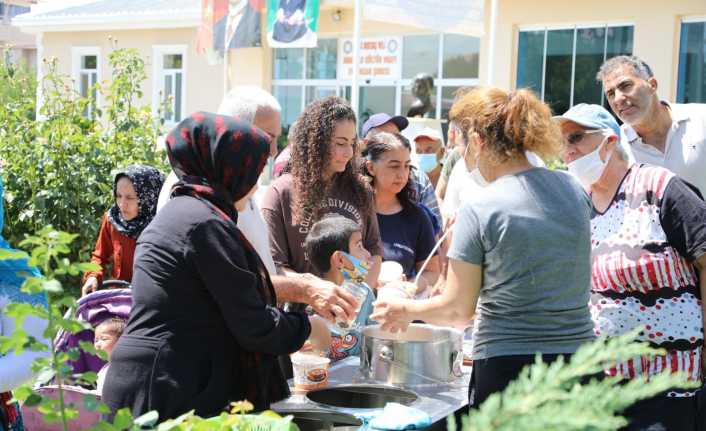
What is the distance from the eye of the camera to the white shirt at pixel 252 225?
8.86 feet

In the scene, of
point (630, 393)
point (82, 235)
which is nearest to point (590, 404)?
point (630, 393)

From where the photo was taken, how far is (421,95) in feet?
39.9

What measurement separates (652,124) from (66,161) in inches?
168

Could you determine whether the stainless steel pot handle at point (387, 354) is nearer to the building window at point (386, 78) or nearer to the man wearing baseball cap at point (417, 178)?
the man wearing baseball cap at point (417, 178)

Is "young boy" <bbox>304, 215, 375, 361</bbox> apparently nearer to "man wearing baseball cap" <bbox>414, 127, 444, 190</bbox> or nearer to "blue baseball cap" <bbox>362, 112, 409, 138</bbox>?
"blue baseball cap" <bbox>362, 112, 409, 138</bbox>

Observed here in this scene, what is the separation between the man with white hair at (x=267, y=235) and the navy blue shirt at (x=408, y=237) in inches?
45.8

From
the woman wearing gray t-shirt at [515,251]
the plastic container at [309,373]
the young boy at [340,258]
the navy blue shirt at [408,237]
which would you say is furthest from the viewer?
the navy blue shirt at [408,237]

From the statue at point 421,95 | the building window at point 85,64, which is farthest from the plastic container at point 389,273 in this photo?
the building window at point 85,64

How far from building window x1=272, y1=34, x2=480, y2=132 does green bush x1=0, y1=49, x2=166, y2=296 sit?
8.41m

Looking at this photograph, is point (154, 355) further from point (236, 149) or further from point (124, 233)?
point (124, 233)

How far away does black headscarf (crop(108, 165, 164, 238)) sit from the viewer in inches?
205

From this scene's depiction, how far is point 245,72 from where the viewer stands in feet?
58.6

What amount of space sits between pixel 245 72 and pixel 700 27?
9.52 m

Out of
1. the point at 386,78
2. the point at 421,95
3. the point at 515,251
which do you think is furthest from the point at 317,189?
the point at 386,78
